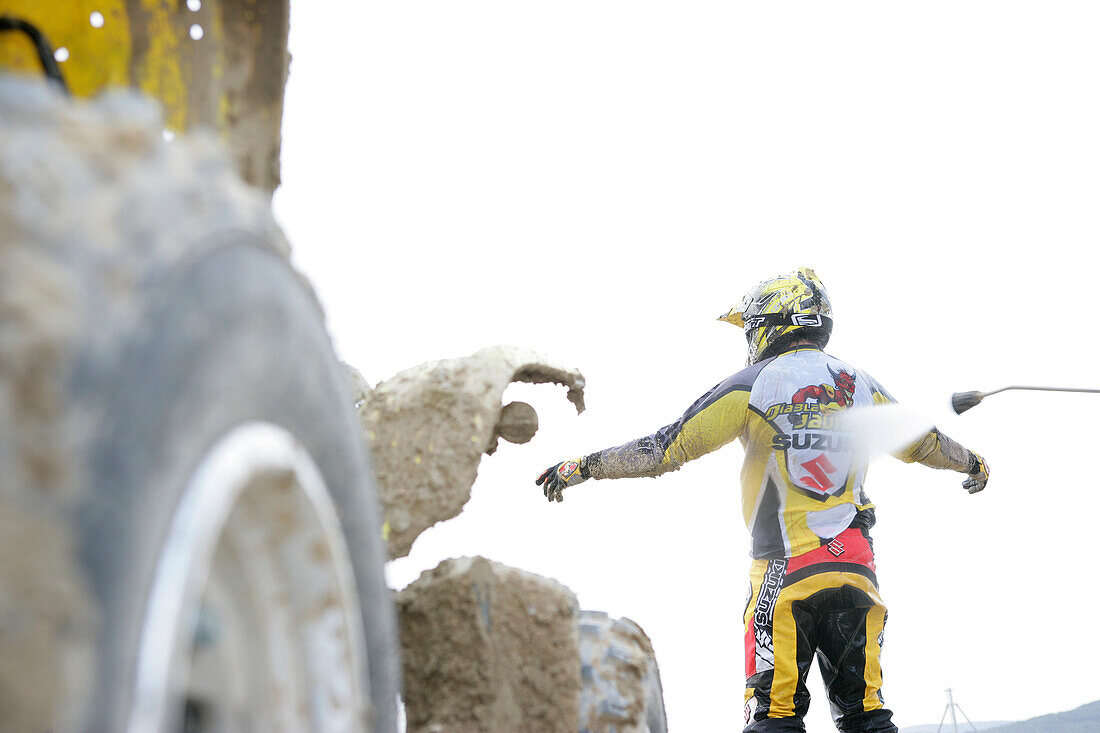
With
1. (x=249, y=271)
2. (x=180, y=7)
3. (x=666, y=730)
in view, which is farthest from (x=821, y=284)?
(x=249, y=271)

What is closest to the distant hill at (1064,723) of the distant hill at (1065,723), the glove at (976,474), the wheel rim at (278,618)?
the distant hill at (1065,723)

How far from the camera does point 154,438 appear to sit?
2.40 ft

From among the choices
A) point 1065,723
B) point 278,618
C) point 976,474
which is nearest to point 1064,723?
point 1065,723

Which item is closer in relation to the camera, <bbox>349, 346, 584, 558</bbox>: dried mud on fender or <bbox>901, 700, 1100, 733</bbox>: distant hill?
<bbox>349, 346, 584, 558</bbox>: dried mud on fender

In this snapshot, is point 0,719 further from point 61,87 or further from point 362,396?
point 362,396

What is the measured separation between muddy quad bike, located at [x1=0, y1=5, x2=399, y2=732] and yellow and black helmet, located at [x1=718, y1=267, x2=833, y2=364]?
2582mm

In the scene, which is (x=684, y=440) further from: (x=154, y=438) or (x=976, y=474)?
(x=154, y=438)

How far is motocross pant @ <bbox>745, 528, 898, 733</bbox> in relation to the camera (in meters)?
3.17

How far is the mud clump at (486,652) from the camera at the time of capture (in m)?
1.54

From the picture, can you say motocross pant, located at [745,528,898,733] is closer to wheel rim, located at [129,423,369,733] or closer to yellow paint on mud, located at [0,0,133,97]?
wheel rim, located at [129,423,369,733]

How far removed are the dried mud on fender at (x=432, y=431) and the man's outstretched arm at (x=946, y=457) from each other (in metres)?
2.45

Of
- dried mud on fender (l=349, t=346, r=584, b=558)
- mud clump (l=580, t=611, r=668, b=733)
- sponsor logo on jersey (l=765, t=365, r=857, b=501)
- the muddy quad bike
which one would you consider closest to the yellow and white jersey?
sponsor logo on jersey (l=765, t=365, r=857, b=501)

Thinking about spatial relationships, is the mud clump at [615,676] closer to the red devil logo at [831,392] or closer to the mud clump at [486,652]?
the mud clump at [486,652]

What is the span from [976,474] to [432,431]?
295 centimetres
